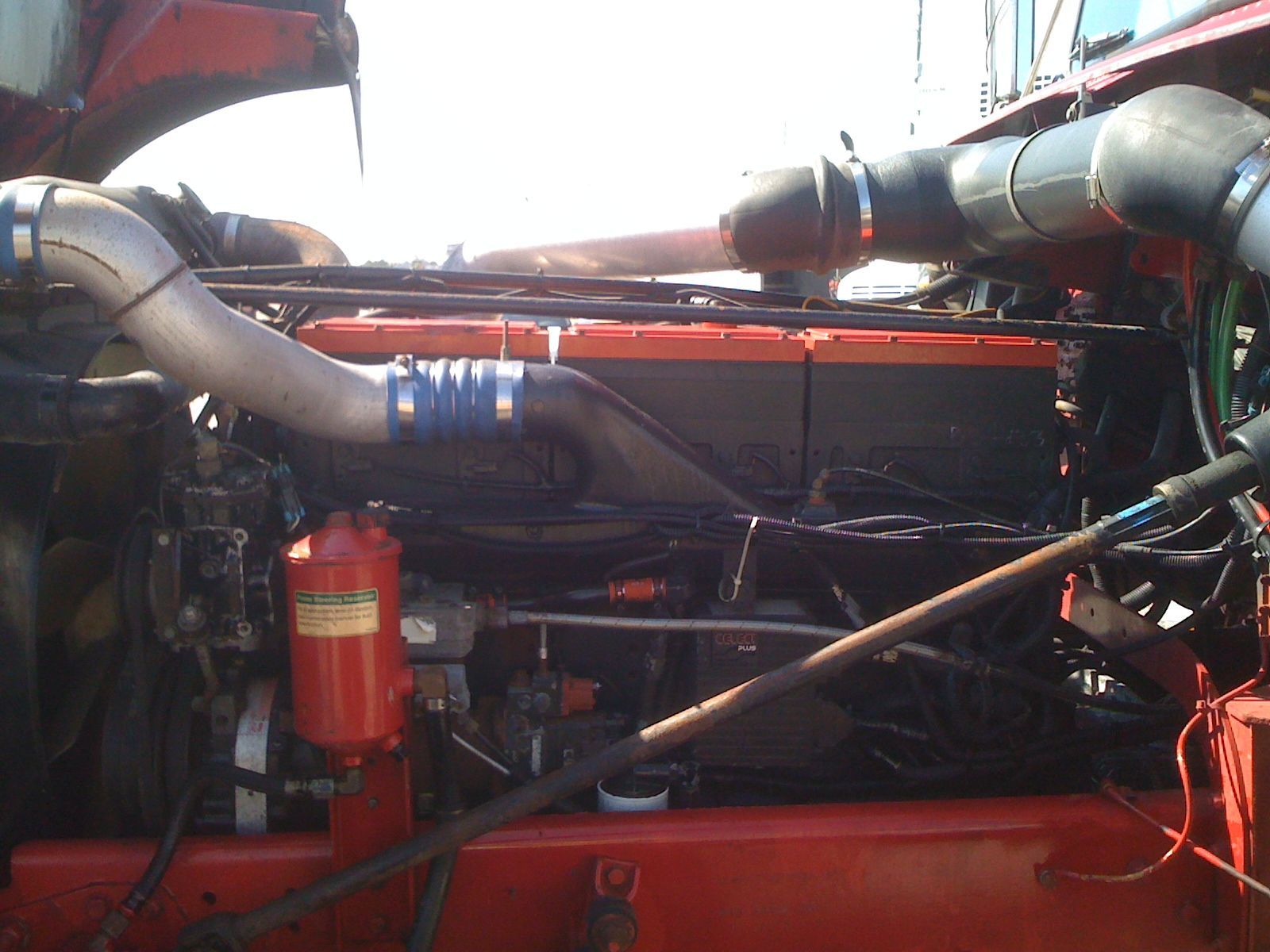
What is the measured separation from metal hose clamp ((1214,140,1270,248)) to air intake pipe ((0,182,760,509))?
3.41 ft

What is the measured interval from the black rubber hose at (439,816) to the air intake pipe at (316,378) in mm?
583

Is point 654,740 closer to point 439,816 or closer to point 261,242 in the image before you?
point 439,816

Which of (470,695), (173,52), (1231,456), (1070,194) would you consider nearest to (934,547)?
(1231,456)

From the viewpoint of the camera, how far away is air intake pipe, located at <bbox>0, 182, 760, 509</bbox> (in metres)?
1.69

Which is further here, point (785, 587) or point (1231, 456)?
point (785, 587)

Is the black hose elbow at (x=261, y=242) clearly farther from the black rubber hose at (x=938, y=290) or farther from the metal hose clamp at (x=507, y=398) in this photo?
the black rubber hose at (x=938, y=290)

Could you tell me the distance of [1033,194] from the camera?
224 centimetres

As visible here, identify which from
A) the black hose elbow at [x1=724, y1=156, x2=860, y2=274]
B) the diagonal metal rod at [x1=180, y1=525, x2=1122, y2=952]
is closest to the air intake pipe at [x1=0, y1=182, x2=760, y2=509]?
the diagonal metal rod at [x1=180, y1=525, x2=1122, y2=952]

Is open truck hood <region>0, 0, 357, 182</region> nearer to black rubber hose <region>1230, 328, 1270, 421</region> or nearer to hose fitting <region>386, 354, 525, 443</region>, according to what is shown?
hose fitting <region>386, 354, 525, 443</region>

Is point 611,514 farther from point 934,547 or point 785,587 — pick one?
point 934,547

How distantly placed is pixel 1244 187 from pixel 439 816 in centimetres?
183

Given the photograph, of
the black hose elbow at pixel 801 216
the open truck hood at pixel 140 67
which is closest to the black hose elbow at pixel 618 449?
the black hose elbow at pixel 801 216

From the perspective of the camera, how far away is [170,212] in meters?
2.61

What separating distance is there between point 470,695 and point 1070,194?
5.69 ft
